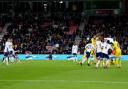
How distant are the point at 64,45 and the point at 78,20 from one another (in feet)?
23.1

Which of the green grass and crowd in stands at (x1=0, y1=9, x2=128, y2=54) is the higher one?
crowd in stands at (x1=0, y1=9, x2=128, y2=54)

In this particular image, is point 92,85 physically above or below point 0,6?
below

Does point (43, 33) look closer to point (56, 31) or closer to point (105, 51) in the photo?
point (56, 31)

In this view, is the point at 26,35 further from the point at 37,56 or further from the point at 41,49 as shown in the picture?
the point at 37,56

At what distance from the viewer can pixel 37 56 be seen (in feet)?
147

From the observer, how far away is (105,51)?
30.1m

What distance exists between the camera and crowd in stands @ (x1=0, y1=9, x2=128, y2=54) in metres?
49.4

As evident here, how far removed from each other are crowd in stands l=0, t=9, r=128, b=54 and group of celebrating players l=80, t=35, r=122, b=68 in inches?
560

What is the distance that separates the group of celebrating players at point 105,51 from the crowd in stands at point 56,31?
14225 mm

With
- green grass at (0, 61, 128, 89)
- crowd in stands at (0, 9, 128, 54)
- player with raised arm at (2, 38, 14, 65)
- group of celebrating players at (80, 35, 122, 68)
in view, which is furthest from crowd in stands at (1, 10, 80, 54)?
green grass at (0, 61, 128, 89)

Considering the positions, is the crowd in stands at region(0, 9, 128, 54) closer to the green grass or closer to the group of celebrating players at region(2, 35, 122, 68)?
the group of celebrating players at region(2, 35, 122, 68)

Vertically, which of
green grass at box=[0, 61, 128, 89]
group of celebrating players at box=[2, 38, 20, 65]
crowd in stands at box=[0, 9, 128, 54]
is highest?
crowd in stands at box=[0, 9, 128, 54]

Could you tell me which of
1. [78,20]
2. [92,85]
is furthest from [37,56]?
[92,85]

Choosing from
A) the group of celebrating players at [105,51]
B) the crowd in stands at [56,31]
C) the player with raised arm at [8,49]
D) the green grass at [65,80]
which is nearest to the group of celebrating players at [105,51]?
the group of celebrating players at [105,51]
